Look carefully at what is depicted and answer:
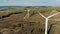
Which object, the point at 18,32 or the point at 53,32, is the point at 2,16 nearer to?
the point at 18,32

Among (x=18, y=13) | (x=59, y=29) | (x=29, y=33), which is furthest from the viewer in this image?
(x=18, y=13)

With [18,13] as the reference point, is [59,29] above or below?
above

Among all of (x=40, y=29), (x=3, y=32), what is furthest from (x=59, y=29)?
(x=3, y=32)

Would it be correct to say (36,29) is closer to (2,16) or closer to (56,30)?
(56,30)

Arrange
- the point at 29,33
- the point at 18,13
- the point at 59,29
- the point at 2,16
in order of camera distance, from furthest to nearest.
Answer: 1. the point at 18,13
2. the point at 2,16
3. the point at 29,33
4. the point at 59,29

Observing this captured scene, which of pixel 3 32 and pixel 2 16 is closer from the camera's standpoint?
pixel 3 32

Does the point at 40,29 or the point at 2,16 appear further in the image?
the point at 2,16

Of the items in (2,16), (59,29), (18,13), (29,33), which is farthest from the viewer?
(18,13)

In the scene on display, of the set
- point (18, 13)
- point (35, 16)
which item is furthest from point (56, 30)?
point (18, 13)
